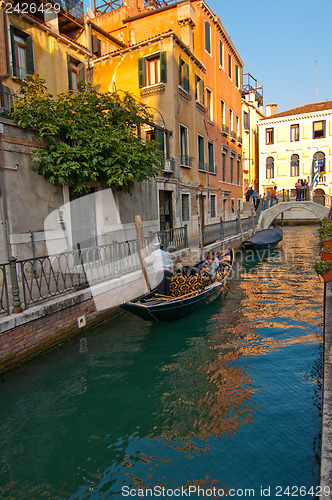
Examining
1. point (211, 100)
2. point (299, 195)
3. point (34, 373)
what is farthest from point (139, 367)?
point (299, 195)

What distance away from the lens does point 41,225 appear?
24.7ft

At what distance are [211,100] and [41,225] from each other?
47.6 feet

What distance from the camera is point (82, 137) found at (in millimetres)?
7828

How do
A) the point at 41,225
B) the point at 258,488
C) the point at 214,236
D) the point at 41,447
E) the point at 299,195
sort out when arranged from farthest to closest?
the point at 299,195 < the point at 214,236 < the point at 41,225 < the point at 41,447 < the point at 258,488

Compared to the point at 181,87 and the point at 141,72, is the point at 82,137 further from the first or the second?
the point at 181,87

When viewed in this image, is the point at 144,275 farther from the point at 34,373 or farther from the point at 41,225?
the point at 34,373

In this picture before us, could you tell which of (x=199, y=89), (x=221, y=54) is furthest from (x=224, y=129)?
(x=199, y=89)

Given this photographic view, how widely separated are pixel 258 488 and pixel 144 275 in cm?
515

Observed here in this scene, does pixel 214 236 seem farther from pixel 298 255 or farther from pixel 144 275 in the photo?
pixel 144 275

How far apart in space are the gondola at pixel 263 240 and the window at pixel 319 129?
16433 mm

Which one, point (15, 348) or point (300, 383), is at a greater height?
point (15, 348)

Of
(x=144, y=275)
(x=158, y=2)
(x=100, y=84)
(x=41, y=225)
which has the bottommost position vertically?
(x=144, y=275)

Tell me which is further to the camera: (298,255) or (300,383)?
(298,255)

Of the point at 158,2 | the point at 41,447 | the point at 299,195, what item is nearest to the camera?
the point at 41,447
